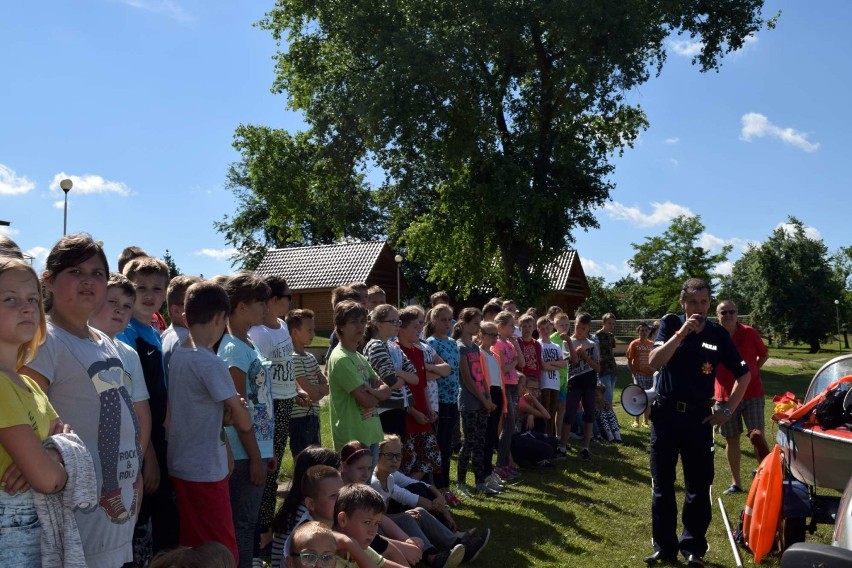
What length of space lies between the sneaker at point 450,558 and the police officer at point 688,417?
1.74 m

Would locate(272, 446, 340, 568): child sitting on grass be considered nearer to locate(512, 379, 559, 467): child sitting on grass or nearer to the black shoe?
the black shoe

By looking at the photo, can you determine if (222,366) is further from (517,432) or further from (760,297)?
(760,297)

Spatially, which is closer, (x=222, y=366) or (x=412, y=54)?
(x=222, y=366)

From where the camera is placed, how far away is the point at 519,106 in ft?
93.9

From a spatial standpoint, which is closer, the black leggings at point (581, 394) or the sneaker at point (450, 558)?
the sneaker at point (450, 558)

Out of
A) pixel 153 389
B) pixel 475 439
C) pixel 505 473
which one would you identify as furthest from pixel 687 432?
pixel 153 389

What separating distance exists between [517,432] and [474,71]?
1760cm

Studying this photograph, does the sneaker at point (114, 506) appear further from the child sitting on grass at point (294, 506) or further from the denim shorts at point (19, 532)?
the child sitting on grass at point (294, 506)

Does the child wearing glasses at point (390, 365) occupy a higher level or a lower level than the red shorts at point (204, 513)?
higher

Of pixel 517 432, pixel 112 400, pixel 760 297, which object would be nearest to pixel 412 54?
pixel 517 432

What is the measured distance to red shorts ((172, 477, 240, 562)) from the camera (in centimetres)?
447

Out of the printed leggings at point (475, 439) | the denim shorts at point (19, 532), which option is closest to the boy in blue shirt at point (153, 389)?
the denim shorts at point (19, 532)

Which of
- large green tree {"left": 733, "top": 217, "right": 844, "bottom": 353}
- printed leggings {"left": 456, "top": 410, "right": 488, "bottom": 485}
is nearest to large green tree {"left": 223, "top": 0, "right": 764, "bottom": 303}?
printed leggings {"left": 456, "top": 410, "right": 488, "bottom": 485}

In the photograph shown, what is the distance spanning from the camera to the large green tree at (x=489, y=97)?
2569cm
